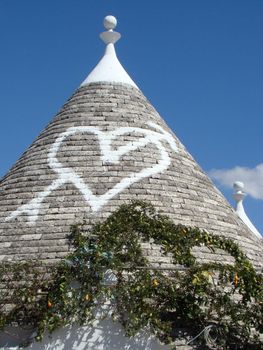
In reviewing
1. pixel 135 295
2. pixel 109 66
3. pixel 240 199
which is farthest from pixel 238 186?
pixel 135 295

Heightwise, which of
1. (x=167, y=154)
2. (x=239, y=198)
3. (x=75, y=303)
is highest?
A: (x=239, y=198)

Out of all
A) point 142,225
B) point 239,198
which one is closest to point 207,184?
point 142,225

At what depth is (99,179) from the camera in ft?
30.7

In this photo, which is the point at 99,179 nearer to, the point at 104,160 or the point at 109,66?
the point at 104,160

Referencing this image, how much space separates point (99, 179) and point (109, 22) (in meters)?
4.10

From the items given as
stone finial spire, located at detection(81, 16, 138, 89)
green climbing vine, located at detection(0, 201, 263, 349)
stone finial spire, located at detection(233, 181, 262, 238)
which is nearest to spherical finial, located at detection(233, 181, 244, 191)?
stone finial spire, located at detection(233, 181, 262, 238)

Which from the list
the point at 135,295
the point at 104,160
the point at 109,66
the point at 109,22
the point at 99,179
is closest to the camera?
the point at 135,295

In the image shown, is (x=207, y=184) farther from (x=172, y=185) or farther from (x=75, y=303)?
(x=75, y=303)

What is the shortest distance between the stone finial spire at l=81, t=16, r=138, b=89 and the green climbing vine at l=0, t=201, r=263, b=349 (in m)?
4.34

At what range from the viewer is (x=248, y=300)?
7.71 metres

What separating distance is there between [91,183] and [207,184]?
7.10 ft

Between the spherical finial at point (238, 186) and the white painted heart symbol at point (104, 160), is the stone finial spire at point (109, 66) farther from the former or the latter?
the spherical finial at point (238, 186)

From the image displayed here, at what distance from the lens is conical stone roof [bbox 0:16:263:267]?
28.9ft

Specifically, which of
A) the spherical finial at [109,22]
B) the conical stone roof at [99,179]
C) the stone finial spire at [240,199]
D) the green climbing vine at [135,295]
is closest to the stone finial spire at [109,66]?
the spherical finial at [109,22]
